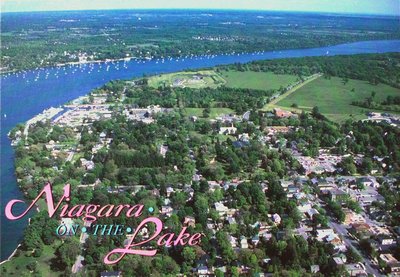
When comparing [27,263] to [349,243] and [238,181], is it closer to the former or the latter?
[238,181]

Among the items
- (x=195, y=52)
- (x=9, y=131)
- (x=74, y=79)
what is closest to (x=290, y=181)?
(x=9, y=131)

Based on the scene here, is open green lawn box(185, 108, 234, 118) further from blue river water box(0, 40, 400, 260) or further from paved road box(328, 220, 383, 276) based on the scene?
paved road box(328, 220, 383, 276)

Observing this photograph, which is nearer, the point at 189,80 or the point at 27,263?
the point at 27,263

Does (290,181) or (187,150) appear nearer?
(290,181)

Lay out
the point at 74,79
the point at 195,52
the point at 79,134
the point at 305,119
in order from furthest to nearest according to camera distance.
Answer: the point at 195,52, the point at 74,79, the point at 305,119, the point at 79,134

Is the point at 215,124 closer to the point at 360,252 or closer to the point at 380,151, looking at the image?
the point at 380,151

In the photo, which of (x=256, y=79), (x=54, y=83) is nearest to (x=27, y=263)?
(x=54, y=83)
